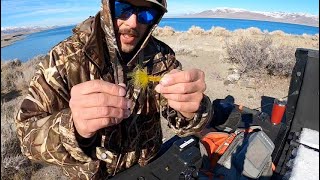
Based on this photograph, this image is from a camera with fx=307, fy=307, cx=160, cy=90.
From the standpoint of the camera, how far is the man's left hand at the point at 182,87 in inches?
68.7

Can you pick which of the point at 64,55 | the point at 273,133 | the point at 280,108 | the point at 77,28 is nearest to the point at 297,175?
the point at 64,55

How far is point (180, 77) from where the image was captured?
1760 millimetres

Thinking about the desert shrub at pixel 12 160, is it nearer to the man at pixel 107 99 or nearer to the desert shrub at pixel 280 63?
the man at pixel 107 99

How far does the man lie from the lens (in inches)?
66.1

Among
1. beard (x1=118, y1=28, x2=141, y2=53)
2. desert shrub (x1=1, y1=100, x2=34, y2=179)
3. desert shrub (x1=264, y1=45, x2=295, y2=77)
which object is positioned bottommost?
desert shrub (x1=1, y1=100, x2=34, y2=179)

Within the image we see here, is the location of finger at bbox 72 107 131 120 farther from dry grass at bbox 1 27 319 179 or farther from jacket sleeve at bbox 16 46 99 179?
dry grass at bbox 1 27 319 179

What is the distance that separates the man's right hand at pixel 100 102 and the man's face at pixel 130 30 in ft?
3.96

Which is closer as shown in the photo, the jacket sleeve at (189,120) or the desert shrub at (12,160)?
the jacket sleeve at (189,120)

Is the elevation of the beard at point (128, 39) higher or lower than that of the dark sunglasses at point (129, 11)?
lower

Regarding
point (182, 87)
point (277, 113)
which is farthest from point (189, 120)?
point (277, 113)

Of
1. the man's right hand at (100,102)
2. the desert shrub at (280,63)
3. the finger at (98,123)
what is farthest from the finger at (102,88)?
the desert shrub at (280,63)

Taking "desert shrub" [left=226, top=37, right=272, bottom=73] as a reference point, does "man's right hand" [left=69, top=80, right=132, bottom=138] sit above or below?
above

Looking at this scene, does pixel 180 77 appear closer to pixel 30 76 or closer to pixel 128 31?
pixel 128 31

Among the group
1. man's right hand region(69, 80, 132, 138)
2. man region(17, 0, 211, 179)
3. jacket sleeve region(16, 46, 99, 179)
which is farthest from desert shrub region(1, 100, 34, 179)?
man's right hand region(69, 80, 132, 138)
